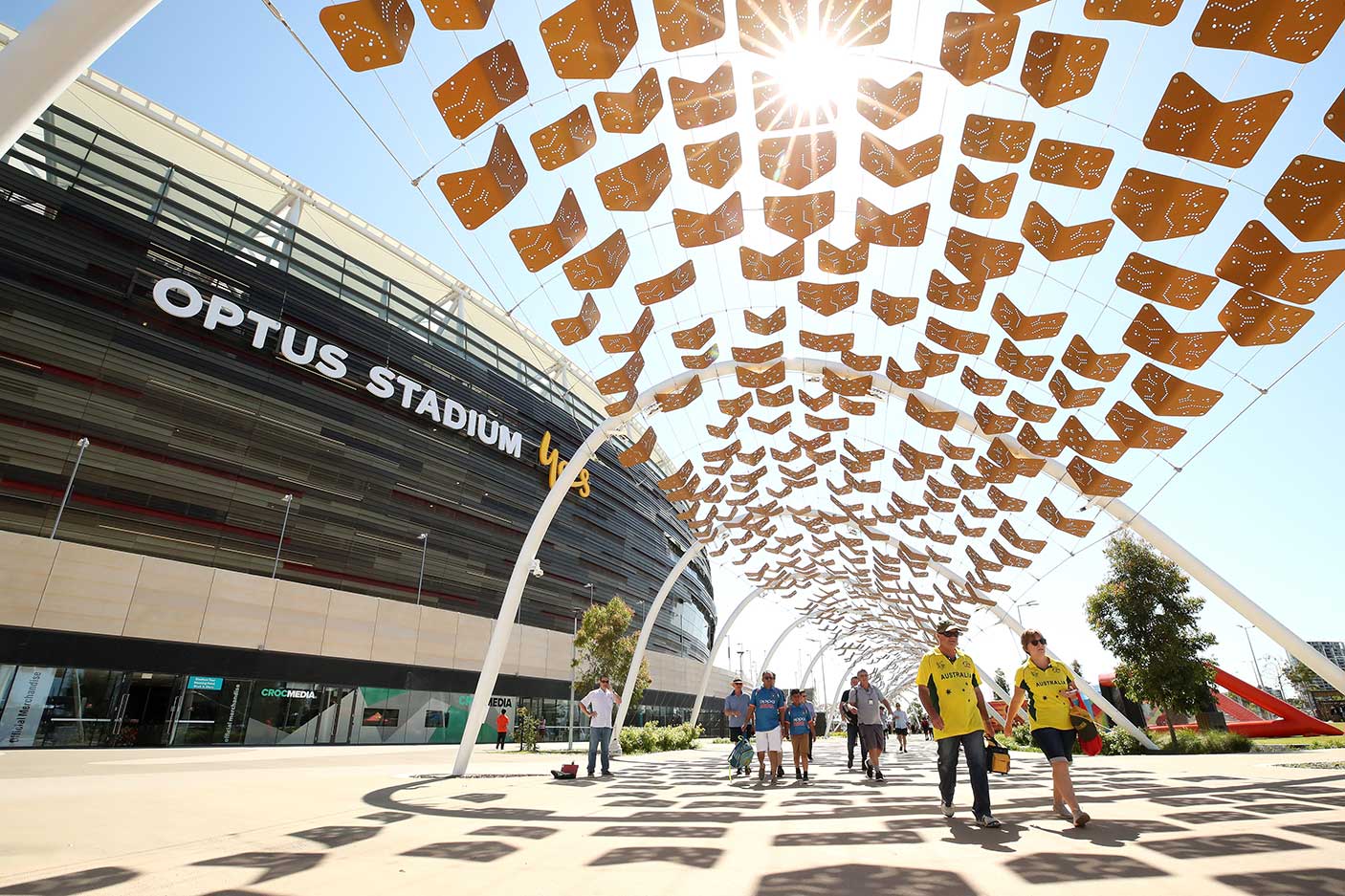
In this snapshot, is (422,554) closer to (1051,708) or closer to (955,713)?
(955,713)

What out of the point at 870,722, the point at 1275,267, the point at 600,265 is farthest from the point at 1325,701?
the point at 600,265

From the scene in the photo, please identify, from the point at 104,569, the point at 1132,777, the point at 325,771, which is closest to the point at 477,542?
the point at 104,569

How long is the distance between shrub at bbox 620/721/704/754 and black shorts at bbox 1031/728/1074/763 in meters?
17.9

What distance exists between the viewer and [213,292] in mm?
23766

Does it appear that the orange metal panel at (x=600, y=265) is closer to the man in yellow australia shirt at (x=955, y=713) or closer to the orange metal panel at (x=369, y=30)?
the orange metal panel at (x=369, y=30)

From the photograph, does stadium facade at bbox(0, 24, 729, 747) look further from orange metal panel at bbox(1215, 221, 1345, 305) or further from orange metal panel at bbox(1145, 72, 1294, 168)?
orange metal panel at bbox(1215, 221, 1345, 305)

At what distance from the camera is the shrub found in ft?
72.0

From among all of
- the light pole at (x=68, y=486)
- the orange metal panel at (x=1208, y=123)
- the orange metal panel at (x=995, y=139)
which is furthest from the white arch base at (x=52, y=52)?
the light pole at (x=68, y=486)

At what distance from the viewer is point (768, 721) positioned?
1156cm

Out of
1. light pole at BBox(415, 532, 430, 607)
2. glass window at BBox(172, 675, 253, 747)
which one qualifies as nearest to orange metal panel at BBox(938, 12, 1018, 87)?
glass window at BBox(172, 675, 253, 747)

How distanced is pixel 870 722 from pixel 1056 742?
21.0 ft

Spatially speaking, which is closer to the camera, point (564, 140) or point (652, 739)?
point (564, 140)

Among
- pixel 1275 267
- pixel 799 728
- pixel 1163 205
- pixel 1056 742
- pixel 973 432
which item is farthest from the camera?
pixel 973 432

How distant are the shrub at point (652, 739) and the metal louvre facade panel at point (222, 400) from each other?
1242cm
